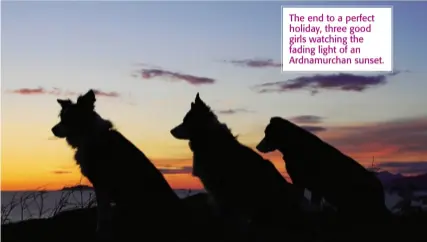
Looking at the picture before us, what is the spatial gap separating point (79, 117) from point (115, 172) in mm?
1039

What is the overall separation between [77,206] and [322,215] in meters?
3.76

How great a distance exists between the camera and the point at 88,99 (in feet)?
32.6

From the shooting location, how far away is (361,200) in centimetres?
1110

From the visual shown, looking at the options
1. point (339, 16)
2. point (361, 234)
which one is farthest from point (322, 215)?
point (339, 16)

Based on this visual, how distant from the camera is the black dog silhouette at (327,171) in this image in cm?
1111

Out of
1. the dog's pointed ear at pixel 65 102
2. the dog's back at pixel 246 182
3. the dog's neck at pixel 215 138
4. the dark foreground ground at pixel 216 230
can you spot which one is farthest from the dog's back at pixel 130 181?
the dog's neck at pixel 215 138

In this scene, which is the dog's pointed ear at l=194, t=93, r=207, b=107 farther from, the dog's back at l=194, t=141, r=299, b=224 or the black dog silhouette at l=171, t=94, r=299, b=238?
the dog's back at l=194, t=141, r=299, b=224

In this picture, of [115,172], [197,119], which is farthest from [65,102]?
[197,119]

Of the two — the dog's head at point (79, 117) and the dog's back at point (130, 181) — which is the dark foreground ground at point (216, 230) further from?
the dog's head at point (79, 117)

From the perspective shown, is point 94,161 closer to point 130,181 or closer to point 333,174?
point 130,181

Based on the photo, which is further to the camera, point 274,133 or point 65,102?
point 274,133

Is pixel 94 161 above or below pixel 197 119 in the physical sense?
below

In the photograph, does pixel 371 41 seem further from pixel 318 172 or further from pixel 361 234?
pixel 361 234

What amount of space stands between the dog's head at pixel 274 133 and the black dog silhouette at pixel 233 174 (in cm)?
188
